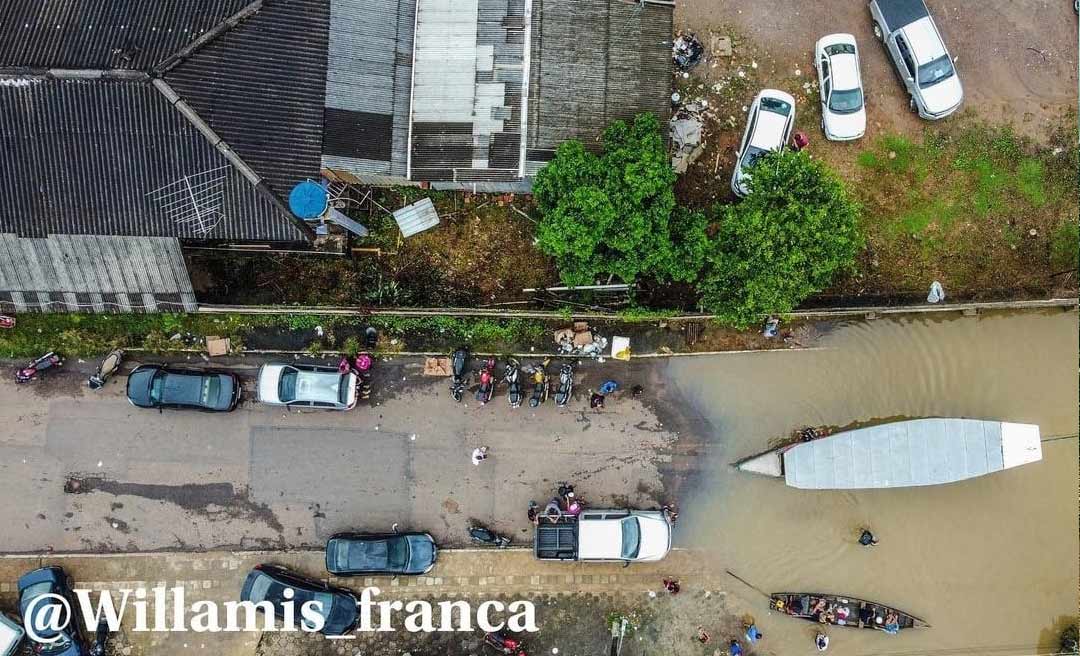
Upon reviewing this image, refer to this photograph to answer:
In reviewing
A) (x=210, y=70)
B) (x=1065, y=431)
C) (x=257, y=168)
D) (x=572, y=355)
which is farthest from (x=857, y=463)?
(x=210, y=70)

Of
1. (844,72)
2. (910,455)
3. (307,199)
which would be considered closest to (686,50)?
(844,72)

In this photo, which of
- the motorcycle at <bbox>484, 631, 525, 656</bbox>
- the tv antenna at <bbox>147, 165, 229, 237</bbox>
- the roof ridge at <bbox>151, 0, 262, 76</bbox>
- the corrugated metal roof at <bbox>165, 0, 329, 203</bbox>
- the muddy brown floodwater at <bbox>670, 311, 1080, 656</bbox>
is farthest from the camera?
the muddy brown floodwater at <bbox>670, 311, 1080, 656</bbox>

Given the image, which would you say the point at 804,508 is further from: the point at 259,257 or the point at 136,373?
the point at 136,373

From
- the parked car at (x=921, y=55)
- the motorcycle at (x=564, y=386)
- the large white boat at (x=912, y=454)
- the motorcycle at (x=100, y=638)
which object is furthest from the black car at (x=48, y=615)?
the parked car at (x=921, y=55)

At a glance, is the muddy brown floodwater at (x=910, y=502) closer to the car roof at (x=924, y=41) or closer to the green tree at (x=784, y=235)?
the green tree at (x=784, y=235)

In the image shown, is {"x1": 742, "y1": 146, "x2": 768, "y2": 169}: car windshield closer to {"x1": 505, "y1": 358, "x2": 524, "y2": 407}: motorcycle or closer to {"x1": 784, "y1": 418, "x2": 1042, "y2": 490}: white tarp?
{"x1": 784, "y1": 418, "x2": 1042, "y2": 490}: white tarp

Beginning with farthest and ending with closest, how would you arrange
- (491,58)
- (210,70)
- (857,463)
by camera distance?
(857,463), (491,58), (210,70)

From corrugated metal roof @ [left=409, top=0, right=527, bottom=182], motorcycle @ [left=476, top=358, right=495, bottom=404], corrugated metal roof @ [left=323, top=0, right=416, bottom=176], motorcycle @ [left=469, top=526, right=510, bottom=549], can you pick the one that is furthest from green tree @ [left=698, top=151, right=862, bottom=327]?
motorcycle @ [left=469, top=526, right=510, bottom=549]
